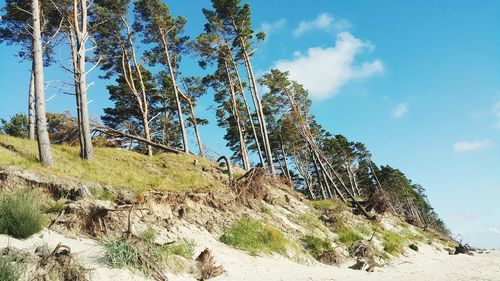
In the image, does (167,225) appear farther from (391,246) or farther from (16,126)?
(16,126)

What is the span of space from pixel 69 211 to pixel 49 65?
18.9 metres

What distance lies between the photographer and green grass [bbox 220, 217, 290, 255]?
37.4 feet

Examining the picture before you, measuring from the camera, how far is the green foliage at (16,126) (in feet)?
97.7

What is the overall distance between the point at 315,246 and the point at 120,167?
842 centimetres

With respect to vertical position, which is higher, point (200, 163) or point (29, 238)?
point (200, 163)

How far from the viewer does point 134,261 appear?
7.49 meters

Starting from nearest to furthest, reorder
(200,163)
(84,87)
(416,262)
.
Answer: (416,262)
(84,87)
(200,163)

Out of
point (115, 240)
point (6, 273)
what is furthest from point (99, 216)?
point (6, 273)

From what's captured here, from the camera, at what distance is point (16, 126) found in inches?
1184

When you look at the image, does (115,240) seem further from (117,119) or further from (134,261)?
(117,119)

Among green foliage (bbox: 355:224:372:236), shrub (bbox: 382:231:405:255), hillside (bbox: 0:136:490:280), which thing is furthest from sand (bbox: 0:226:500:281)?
green foliage (bbox: 355:224:372:236)

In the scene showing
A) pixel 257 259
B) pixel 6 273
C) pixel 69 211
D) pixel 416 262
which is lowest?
pixel 416 262

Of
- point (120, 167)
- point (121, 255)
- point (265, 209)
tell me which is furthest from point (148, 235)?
point (120, 167)

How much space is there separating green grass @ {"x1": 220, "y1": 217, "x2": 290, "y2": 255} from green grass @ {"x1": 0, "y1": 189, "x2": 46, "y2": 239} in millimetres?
5275
